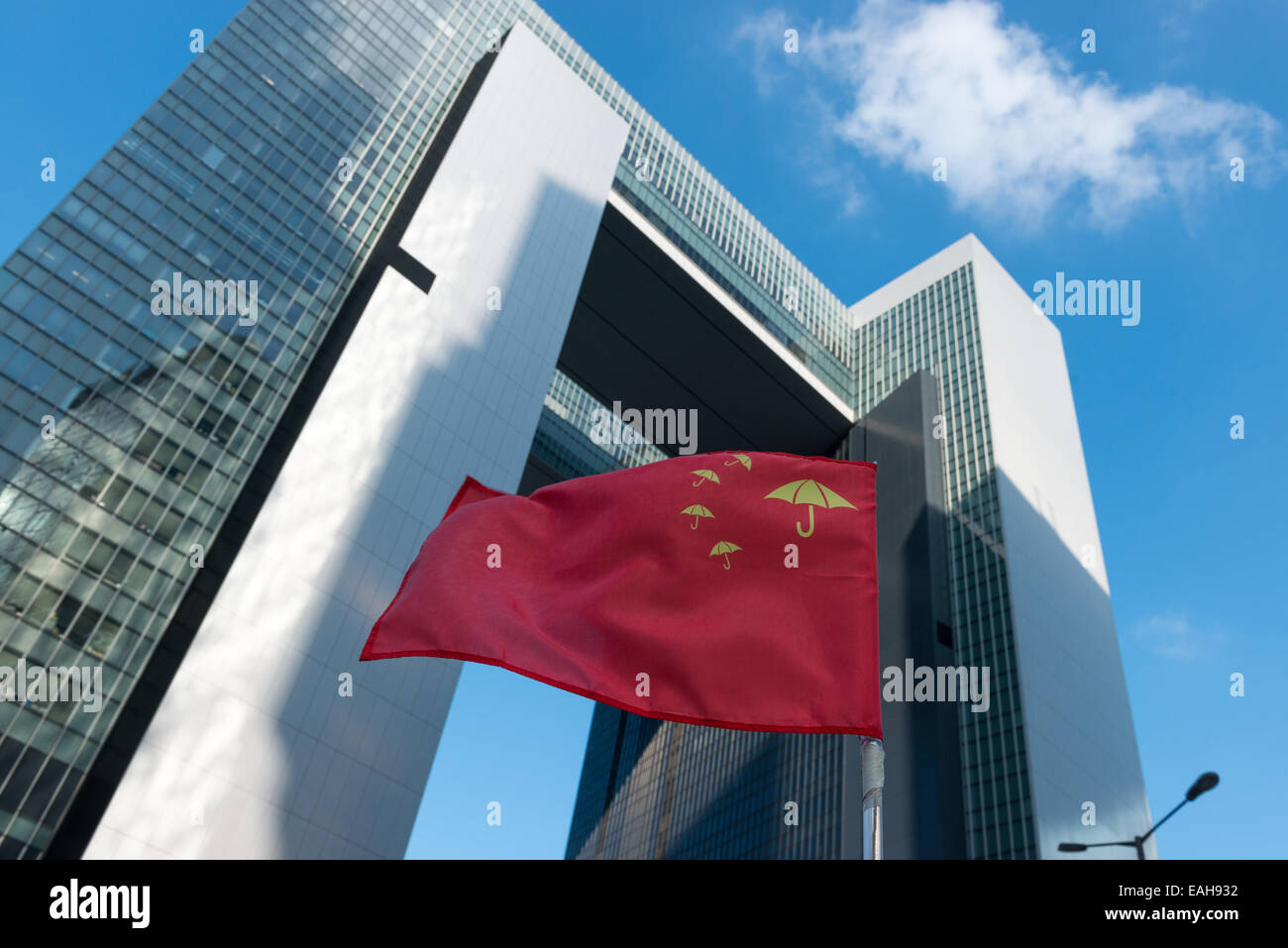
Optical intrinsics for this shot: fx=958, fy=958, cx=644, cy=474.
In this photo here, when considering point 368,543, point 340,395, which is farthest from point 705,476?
point 340,395

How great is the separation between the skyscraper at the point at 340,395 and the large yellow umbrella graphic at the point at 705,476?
22090mm

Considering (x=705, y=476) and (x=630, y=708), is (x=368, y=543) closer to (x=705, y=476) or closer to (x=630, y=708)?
(x=705, y=476)

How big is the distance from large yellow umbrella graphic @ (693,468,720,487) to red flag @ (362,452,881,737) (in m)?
0.01

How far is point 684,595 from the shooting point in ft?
27.9

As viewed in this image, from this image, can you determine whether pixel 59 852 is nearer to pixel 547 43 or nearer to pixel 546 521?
pixel 546 521

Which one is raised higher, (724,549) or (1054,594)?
(1054,594)

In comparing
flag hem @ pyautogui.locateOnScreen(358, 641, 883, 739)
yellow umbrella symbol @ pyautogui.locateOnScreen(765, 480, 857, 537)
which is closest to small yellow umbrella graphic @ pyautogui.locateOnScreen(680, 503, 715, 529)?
yellow umbrella symbol @ pyautogui.locateOnScreen(765, 480, 857, 537)

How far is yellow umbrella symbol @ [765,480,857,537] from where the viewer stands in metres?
8.52

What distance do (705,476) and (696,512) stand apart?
0.37m

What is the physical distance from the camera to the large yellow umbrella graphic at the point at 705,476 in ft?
29.5

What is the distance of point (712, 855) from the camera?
74.9 m

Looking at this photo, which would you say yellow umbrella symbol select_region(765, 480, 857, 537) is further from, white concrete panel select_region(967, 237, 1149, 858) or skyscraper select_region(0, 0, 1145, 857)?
white concrete panel select_region(967, 237, 1149, 858)
